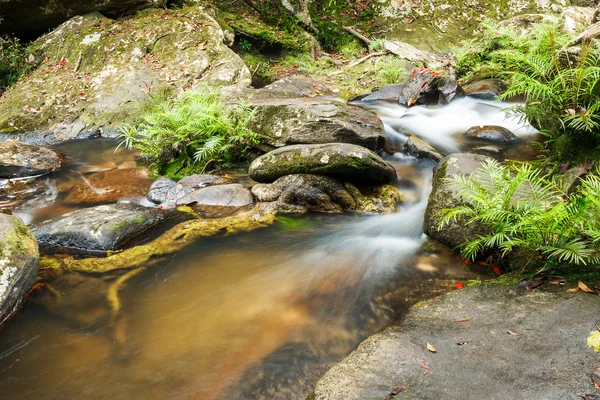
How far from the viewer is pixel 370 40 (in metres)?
14.1

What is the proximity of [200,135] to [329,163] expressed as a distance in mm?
2786

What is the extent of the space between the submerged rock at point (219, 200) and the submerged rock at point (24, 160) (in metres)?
3.47

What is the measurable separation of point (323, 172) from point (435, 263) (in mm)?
2093

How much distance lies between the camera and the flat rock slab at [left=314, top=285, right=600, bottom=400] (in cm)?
234

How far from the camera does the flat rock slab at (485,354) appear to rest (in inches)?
92.1

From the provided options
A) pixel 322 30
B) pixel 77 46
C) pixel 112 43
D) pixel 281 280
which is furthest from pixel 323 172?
pixel 322 30

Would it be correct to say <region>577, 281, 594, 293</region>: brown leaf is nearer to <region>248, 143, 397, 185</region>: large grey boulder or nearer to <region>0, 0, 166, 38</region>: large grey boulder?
<region>248, 143, 397, 185</region>: large grey boulder

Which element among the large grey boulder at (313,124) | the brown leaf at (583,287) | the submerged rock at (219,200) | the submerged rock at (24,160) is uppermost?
the large grey boulder at (313,124)

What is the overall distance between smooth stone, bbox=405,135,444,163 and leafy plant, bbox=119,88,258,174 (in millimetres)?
2776

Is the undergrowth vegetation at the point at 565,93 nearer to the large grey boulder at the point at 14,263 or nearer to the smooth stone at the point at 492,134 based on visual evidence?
the smooth stone at the point at 492,134

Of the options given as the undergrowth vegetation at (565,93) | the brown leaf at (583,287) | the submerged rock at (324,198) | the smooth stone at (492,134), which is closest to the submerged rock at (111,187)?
the submerged rock at (324,198)

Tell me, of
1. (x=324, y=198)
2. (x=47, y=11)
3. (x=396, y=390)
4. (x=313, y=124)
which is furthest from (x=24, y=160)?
(x=396, y=390)

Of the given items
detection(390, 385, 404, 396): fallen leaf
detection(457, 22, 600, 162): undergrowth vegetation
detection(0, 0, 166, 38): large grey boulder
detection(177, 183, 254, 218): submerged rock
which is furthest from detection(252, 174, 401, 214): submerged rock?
detection(0, 0, 166, 38): large grey boulder

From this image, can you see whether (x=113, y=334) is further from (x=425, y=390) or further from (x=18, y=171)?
(x=18, y=171)
